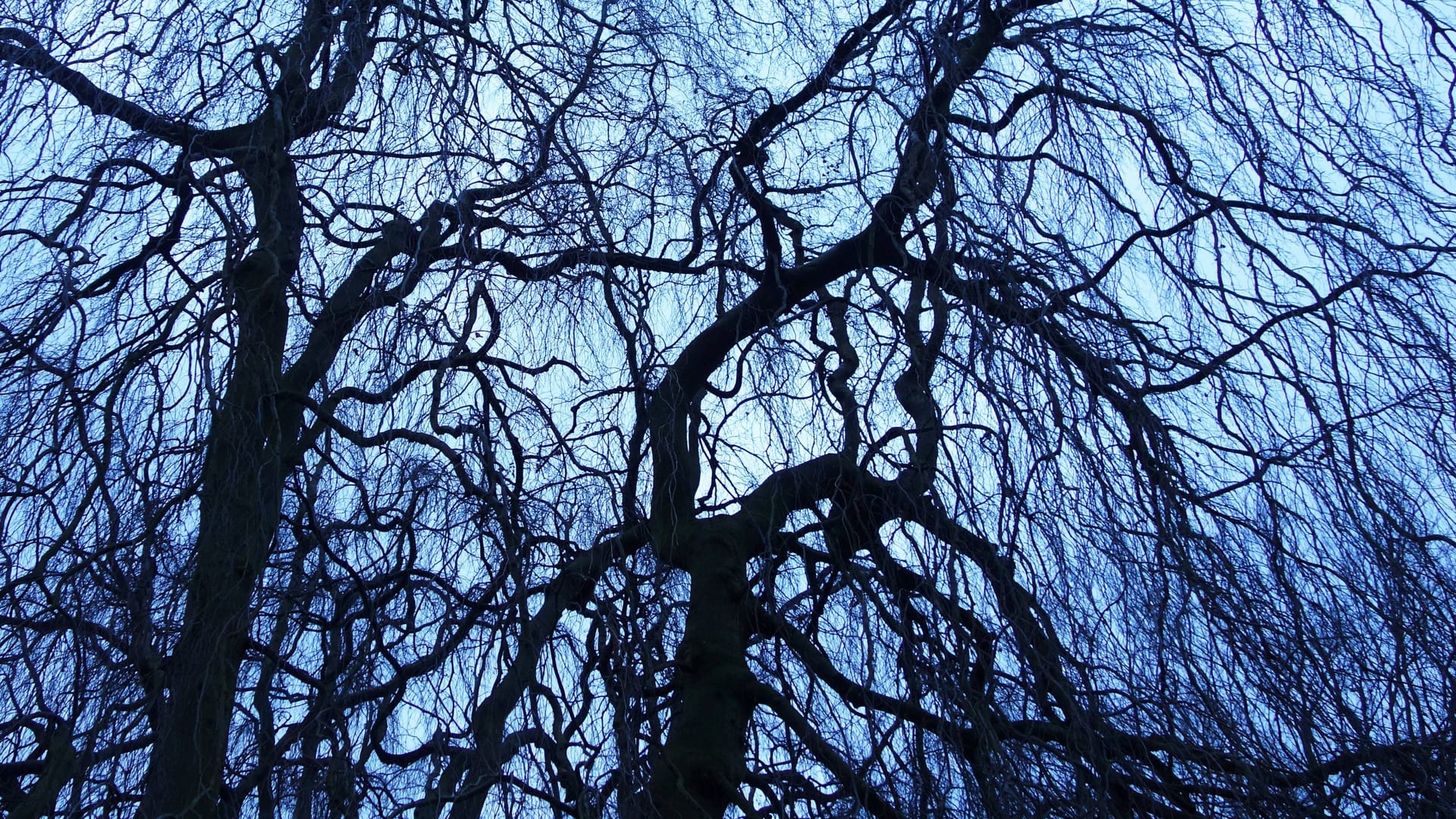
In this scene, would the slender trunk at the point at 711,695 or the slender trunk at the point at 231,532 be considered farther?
the slender trunk at the point at 711,695

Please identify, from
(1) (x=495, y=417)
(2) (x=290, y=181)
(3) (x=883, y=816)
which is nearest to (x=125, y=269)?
(2) (x=290, y=181)

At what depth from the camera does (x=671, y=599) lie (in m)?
2.81

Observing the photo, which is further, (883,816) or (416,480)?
(416,480)

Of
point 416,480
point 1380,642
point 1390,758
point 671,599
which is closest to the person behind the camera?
point 1390,758

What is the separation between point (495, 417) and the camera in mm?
2639

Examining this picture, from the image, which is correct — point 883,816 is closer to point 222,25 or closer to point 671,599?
point 671,599

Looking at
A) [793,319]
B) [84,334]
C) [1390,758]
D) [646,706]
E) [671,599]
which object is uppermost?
[793,319]

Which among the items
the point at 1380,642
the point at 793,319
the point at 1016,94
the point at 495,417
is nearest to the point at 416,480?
the point at 495,417

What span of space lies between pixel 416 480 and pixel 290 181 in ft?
2.04

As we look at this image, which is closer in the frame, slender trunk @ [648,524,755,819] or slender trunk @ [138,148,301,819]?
slender trunk @ [138,148,301,819]

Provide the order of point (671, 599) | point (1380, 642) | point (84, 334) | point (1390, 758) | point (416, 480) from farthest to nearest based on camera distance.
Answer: point (671, 599) < point (416, 480) < point (84, 334) < point (1380, 642) < point (1390, 758)

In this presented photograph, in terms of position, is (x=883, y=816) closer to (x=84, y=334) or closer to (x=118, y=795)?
(x=118, y=795)

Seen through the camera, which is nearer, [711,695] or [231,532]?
[231,532]

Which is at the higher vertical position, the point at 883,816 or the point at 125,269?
the point at 125,269
